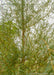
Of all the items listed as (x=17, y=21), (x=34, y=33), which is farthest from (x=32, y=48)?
(x=17, y=21)

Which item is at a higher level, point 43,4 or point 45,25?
point 43,4

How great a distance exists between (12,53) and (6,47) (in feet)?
0.15

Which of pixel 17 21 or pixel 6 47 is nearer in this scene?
pixel 6 47

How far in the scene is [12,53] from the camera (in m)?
0.40

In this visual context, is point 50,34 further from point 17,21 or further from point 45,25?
point 17,21

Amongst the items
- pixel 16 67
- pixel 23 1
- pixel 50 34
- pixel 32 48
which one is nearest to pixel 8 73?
pixel 16 67

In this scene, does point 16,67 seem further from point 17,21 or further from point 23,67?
point 17,21

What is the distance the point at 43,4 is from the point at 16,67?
0.39m

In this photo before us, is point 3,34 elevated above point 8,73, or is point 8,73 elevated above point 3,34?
point 3,34

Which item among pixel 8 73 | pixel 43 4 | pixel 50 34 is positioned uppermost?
pixel 43 4

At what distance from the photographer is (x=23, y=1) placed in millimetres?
491

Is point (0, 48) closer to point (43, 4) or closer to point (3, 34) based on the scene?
point (3, 34)

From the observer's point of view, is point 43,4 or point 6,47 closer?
point 6,47

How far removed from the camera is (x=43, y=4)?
503mm
